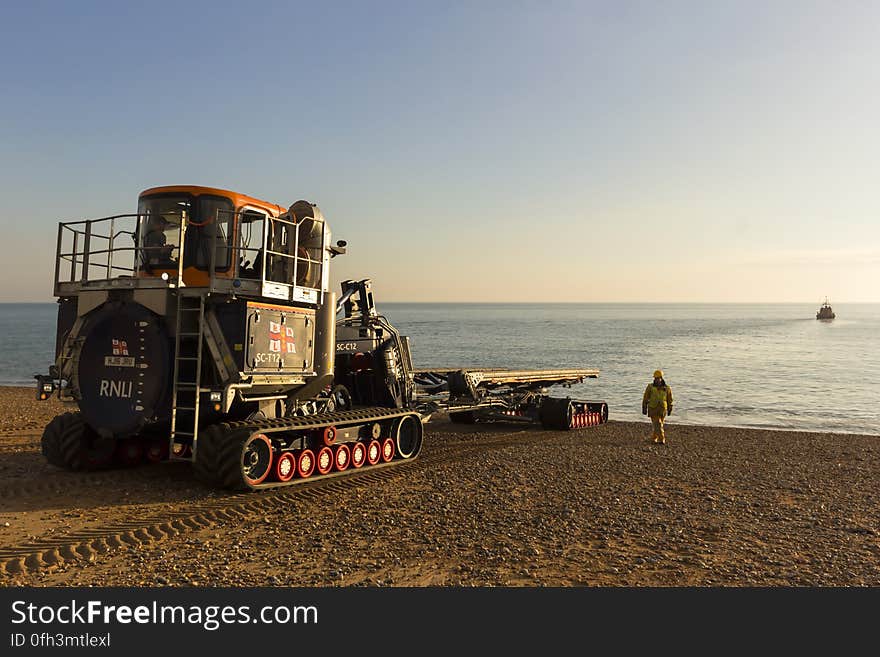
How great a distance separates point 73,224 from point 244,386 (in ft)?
13.5

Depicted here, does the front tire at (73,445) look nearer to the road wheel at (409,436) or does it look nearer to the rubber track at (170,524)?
the rubber track at (170,524)

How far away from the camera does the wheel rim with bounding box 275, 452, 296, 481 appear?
34.1ft

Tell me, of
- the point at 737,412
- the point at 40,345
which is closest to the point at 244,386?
the point at 737,412

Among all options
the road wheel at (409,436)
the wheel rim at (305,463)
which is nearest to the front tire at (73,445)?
the wheel rim at (305,463)

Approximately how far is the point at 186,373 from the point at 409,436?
4875 millimetres

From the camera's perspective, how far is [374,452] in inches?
485

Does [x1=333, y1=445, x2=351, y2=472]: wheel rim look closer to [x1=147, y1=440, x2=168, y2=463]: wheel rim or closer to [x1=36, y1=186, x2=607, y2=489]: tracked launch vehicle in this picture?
[x1=36, y1=186, x2=607, y2=489]: tracked launch vehicle

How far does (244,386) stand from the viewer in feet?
33.0

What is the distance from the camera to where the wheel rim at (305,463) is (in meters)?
10.7

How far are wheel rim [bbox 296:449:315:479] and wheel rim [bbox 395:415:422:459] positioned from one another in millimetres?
2587

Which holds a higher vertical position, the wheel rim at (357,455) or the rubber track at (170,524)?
the wheel rim at (357,455)

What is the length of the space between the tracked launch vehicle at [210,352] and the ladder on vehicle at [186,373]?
0.07 feet

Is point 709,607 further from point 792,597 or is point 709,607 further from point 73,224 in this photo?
point 73,224

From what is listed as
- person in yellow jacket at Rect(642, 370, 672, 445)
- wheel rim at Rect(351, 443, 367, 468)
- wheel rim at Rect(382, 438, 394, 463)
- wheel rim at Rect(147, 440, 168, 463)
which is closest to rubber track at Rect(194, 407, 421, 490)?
wheel rim at Rect(351, 443, 367, 468)
